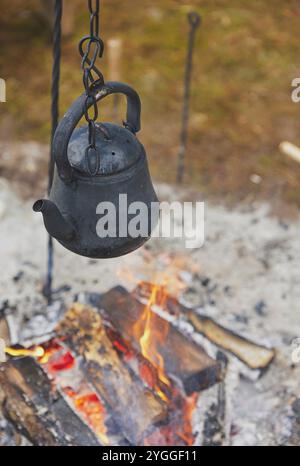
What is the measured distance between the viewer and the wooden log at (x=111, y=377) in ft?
9.54

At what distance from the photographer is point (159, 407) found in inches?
116

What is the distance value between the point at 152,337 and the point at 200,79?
3.48 metres

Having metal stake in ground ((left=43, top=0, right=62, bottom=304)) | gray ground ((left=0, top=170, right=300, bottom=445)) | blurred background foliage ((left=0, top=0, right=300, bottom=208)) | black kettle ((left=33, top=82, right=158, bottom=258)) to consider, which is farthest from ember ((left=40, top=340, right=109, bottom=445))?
blurred background foliage ((left=0, top=0, right=300, bottom=208))

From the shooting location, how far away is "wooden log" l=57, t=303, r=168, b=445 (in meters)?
2.91

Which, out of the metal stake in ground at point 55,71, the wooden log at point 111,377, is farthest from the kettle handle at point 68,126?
the wooden log at point 111,377

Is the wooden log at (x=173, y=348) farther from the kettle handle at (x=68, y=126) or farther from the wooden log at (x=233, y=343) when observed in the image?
the kettle handle at (x=68, y=126)

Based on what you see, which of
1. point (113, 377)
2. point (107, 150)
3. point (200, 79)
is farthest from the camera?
point (200, 79)

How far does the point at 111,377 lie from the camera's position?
10.1 feet

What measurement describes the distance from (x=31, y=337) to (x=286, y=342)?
154 cm

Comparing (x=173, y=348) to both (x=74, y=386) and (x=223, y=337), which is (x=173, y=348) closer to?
(x=223, y=337)

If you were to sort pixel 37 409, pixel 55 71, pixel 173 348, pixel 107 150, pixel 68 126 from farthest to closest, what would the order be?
pixel 173 348, pixel 37 409, pixel 55 71, pixel 107 150, pixel 68 126

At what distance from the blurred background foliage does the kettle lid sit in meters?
2.76

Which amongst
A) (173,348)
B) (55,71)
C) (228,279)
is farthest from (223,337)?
(55,71)

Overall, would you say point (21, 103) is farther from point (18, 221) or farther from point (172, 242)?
point (172, 242)
